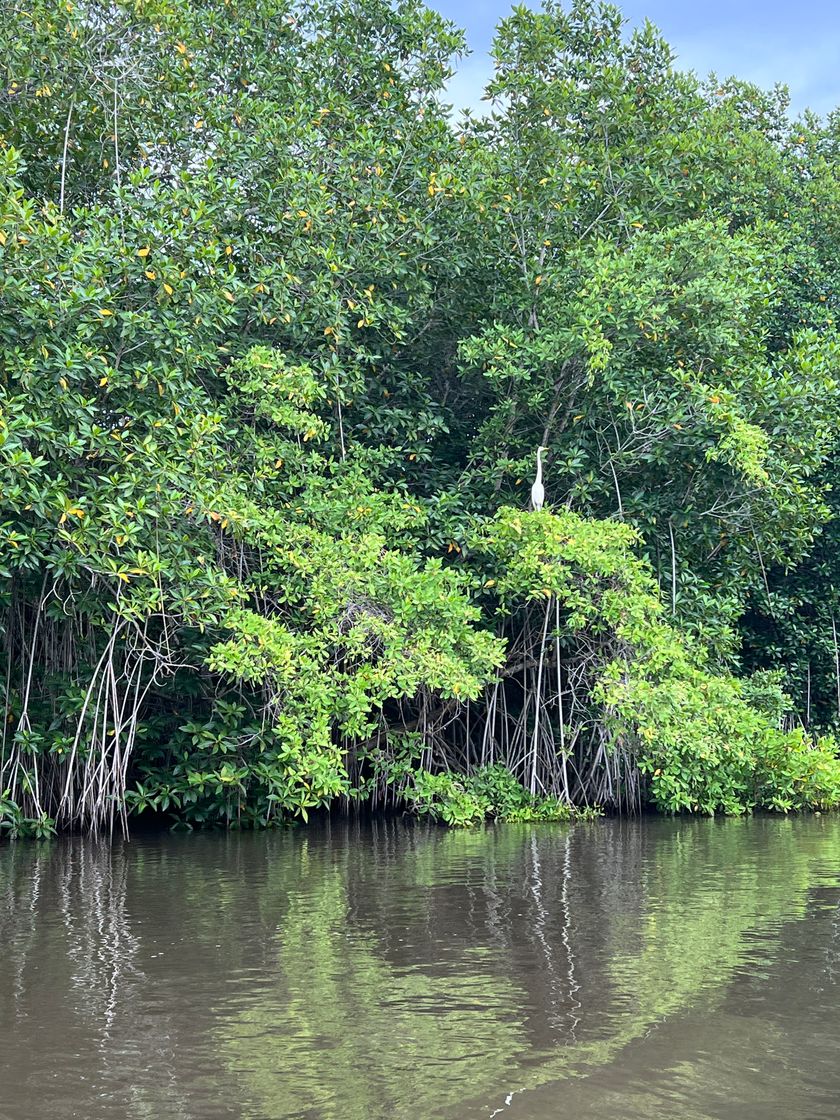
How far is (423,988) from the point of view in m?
4.77

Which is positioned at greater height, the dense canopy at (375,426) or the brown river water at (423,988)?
the dense canopy at (375,426)

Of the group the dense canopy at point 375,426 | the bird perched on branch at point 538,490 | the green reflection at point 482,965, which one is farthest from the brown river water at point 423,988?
the bird perched on branch at point 538,490

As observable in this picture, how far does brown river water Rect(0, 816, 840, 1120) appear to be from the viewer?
11.6 feet

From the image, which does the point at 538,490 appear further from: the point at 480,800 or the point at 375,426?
the point at 480,800

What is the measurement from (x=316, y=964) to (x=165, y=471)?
188 inches

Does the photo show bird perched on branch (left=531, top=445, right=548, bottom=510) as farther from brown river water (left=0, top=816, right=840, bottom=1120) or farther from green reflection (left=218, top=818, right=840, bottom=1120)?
brown river water (left=0, top=816, right=840, bottom=1120)

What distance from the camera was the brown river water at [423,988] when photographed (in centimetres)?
355

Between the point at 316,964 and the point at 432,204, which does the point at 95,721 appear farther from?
the point at 432,204

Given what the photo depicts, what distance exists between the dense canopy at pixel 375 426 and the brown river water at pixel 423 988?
6.96 ft

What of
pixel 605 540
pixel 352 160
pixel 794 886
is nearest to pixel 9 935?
pixel 794 886

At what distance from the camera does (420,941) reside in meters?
5.68

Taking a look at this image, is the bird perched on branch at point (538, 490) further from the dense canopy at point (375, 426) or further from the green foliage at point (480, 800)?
the green foliage at point (480, 800)

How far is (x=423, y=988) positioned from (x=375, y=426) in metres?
7.74

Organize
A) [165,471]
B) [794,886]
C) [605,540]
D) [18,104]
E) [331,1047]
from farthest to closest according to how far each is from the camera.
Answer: [605,540] → [18,104] → [165,471] → [794,886] → [331,1047]
